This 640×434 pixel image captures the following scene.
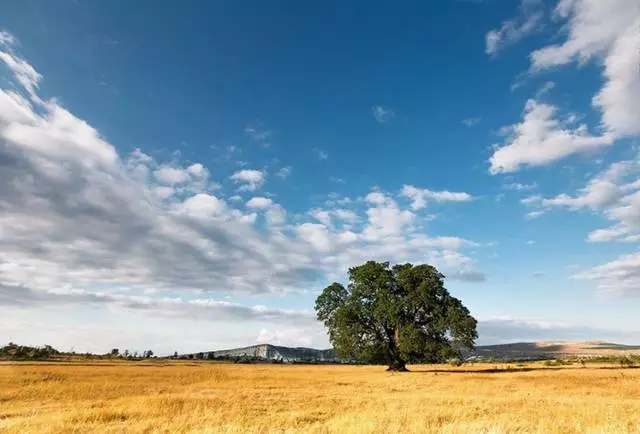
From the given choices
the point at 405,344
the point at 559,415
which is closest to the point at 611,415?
the point at 559,415

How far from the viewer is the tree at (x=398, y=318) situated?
187 ft

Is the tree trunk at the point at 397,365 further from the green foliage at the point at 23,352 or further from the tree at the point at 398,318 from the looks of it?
the green foliage at the point at 23,352

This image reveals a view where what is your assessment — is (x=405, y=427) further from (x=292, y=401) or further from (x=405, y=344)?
(x=405, y=344)

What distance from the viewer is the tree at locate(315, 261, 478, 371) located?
57094 millimetres

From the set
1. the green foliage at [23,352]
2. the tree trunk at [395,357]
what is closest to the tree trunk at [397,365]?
the tree trunk at [395,357]

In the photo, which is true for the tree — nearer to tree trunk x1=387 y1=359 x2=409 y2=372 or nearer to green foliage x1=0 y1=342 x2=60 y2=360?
tree trunk x1=387 y1=359 x2=409 y2=372

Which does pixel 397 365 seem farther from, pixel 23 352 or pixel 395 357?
pixel 23 352

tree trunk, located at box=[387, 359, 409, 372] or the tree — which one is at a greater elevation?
the tree

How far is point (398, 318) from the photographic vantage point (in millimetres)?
58875

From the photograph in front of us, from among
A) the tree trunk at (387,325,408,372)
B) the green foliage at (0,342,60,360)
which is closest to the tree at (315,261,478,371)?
the tree trunk at (387,325,408,372)

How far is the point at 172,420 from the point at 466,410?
10364mm

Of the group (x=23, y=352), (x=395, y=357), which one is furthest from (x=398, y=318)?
(x=23, y=352)

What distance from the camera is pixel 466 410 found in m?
17.2

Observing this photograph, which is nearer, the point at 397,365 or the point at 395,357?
the point at 395,357
